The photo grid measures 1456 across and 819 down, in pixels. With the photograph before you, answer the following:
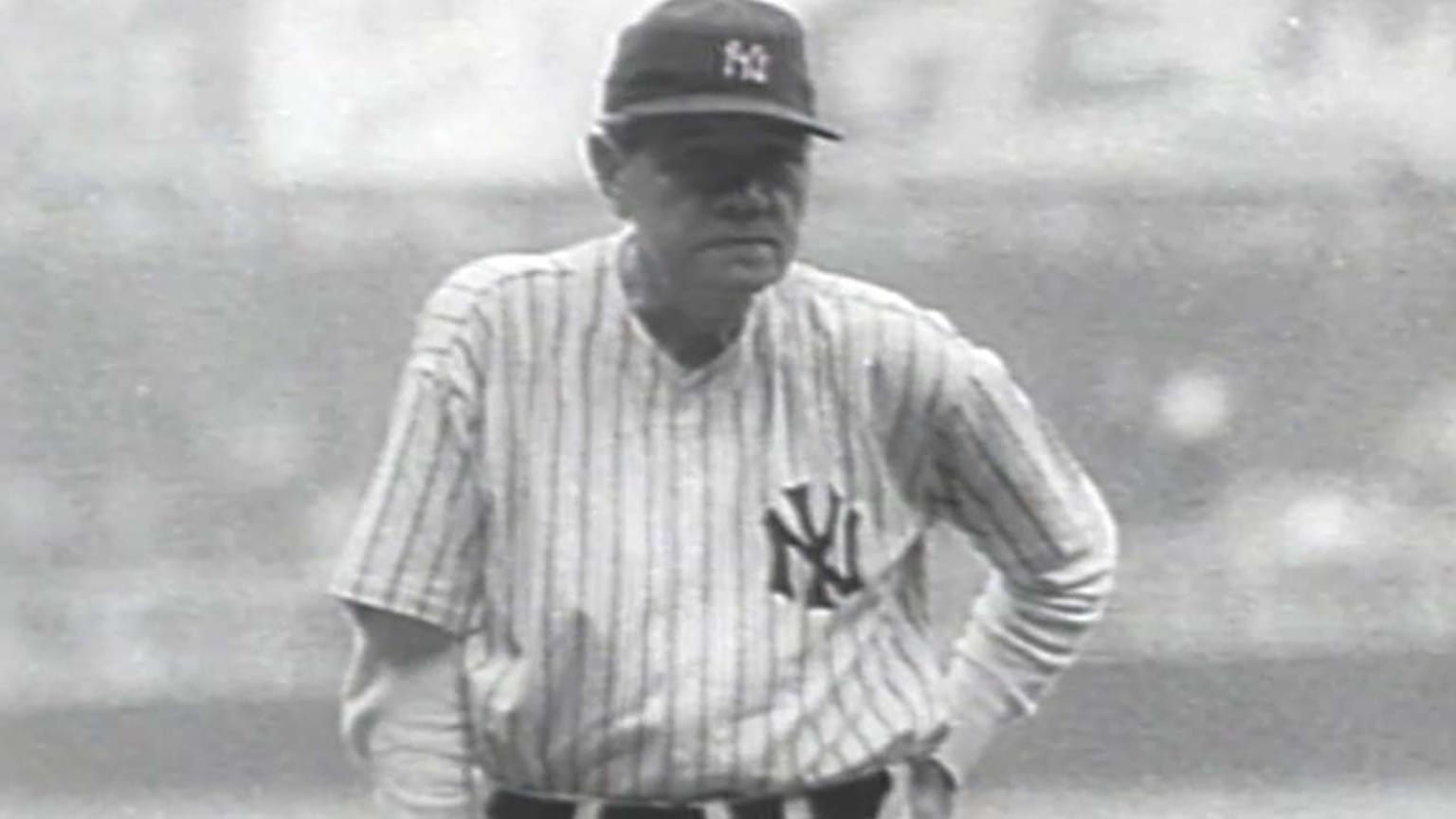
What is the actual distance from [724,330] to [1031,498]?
377mm

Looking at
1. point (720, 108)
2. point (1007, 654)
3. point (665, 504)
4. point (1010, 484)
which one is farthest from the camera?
point (1007, 654)

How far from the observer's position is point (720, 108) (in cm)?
307

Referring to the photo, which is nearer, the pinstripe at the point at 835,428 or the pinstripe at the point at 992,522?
the pinstripe at the point at 835,428

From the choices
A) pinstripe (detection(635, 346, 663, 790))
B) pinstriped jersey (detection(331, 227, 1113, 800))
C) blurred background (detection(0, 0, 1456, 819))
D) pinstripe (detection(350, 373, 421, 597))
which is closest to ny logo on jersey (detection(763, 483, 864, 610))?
pinstriped jersey (detection(331, 227, 1113, 800))

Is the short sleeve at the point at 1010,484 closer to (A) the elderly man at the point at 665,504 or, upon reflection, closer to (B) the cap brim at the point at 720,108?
(A) the elderly man at the point at 665,504

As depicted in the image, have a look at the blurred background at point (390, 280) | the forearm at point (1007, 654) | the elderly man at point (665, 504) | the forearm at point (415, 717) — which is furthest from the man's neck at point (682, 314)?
the blurred background at point (390, 280)

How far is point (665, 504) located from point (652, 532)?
0.09 feet

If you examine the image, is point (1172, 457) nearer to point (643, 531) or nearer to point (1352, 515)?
point (1352, 515)

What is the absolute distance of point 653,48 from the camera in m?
3.12

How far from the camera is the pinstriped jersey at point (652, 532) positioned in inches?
124

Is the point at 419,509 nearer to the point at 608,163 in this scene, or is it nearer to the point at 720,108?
the point at 608,163

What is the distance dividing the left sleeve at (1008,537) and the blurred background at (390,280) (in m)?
2.44

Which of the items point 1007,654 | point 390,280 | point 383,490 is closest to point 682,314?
point 383,490

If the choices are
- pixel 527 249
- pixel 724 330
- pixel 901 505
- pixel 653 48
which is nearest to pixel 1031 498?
pixel 901 505
